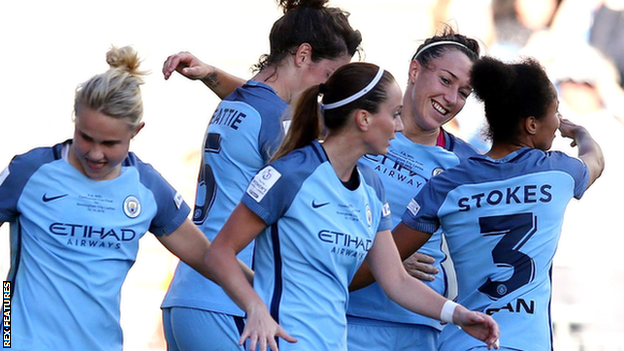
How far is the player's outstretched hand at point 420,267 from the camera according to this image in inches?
128

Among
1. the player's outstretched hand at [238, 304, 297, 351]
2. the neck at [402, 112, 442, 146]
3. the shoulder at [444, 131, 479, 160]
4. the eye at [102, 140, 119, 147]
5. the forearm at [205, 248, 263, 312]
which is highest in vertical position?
the eye at [102, 140, 119, 147]

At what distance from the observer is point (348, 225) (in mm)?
2617

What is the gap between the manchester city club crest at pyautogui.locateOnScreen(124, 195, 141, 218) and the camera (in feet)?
9.03

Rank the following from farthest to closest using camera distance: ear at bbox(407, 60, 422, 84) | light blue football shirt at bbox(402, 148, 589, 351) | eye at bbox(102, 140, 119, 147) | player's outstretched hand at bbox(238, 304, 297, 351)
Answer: ear at bbox(407, 60, 422, 84) < light blue football shirt at bbox(402, 148, 589, 351) < eye at bbox(102, 140, 119, 147) < player's outstretched hand at bbox(238, 304, 297, 351)

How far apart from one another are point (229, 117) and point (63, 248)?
786mm

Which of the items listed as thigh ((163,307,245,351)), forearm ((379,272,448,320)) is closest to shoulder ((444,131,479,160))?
forearm ((379,272,448,320))

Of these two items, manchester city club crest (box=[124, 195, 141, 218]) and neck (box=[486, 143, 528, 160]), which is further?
neck (box=[486, 143, 528, 160])

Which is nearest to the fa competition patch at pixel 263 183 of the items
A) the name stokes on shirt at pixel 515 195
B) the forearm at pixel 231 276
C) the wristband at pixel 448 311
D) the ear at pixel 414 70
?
the forearm at pixel 231 276

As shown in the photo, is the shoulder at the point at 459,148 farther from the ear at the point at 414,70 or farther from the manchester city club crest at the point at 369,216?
the manchester city club crest at the point at 369,216

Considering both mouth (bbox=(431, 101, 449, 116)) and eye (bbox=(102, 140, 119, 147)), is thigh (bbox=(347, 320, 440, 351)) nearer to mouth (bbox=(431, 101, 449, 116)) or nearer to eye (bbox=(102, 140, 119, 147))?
mouth (bbox=(431, 101, 449, 116))

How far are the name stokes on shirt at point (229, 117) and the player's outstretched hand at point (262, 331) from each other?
862 millimetres

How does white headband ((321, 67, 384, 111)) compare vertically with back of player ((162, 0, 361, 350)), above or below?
above

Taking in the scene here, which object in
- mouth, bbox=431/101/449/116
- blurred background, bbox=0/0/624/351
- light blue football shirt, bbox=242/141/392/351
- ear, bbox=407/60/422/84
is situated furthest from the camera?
blurred background, bbox=0/0/624/351

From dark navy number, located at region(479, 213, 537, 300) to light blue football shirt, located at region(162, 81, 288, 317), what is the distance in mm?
797
